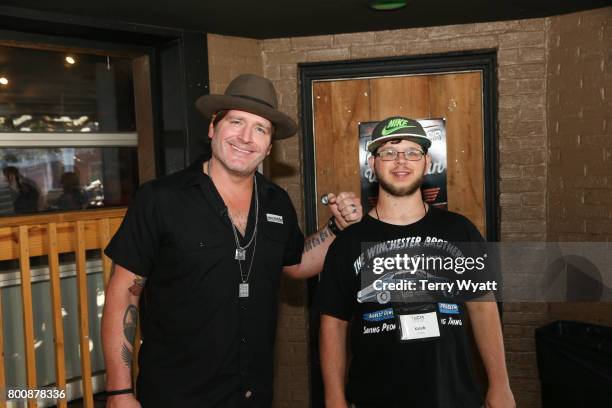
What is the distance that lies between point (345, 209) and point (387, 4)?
1157mm

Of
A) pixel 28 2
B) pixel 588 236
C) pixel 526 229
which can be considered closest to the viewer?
pixel 28 2

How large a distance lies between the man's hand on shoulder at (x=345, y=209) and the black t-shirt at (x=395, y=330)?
163mm

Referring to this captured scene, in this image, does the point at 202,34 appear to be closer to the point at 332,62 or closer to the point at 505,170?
the point at 332,62

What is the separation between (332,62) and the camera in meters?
3.87

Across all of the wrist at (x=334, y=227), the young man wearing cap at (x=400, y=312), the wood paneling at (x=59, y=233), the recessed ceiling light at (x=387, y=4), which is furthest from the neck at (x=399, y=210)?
the wood paneling at (x=59, y=233)

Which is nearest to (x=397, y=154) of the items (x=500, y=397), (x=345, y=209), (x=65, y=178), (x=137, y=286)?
(x=345, y=209)

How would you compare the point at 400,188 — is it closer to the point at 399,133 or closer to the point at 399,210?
the point at 399,210

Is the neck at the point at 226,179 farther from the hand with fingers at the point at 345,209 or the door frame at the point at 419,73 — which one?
the door frame at the point at 419,73

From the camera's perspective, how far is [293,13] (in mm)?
3258

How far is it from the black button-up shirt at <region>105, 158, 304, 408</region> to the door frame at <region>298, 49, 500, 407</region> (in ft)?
5.14

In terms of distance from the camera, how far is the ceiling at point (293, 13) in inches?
118

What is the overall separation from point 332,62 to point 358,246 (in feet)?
5.80

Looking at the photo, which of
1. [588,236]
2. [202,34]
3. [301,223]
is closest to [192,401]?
[301,223]

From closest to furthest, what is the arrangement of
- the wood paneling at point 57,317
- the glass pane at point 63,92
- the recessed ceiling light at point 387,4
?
the recessed ceiling light at point 387,4 < the wood paneling at point 57,317 < the glass pane at point 63,92
